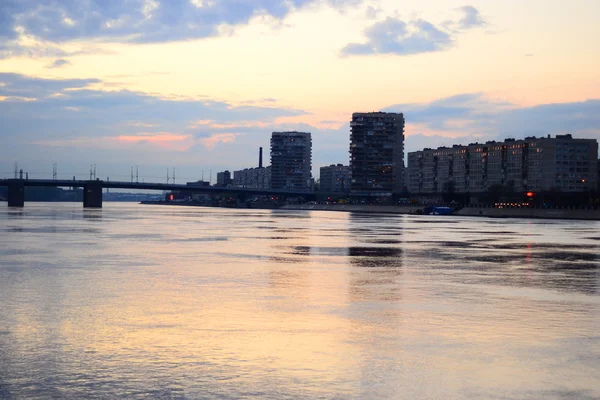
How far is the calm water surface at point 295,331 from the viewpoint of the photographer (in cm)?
1066

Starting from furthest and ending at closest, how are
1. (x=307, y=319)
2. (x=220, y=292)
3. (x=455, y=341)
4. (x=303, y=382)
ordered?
(x=220, y=292) < (x=307, y=319) < (x=455, y=341) < (x=303, y=382)

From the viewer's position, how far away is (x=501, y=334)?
1466cm

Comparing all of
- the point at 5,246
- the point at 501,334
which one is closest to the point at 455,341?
the point at 501,334

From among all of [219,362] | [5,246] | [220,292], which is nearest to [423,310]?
[220,292]

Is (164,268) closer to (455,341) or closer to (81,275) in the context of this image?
(81,275)

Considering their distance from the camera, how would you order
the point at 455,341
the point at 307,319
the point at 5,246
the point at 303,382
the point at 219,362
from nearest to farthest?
the point at 303,382 < the point at 219,362 < the point at 455,341 < the point at 307,319 < the point at 5,246

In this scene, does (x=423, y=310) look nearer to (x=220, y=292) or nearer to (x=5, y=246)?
(x=220, y=292)

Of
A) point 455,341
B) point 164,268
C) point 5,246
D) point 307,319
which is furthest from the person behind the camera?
point 5,246

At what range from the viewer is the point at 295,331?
14828 millimetres

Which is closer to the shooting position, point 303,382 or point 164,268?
point 303,382

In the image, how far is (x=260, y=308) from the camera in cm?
1784

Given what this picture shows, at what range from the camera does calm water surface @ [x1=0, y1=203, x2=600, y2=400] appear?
1066 cm

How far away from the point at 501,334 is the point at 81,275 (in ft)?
48.7

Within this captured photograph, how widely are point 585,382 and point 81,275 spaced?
17.7m
